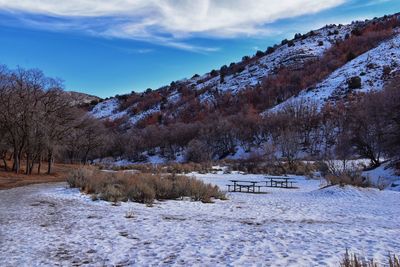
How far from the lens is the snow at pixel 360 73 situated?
73375mm

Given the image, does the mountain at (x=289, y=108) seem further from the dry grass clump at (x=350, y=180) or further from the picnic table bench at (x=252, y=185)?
the picnic table bench at (x=252, y=185)

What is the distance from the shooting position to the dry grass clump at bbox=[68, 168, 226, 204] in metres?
17.8

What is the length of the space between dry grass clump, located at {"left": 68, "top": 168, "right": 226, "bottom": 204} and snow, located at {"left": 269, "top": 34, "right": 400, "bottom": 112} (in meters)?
58.0

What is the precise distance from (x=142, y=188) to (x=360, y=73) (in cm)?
Answer: 6879

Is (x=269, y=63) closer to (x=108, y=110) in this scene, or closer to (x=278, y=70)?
(x=278, y=70)

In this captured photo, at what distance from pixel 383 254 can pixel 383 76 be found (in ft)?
235

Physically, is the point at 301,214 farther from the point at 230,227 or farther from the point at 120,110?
the point at 120,110

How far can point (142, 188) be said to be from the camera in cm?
1834

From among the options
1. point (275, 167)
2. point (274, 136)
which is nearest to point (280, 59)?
point (274, 136)

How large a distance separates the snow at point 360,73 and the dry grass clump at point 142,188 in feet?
190

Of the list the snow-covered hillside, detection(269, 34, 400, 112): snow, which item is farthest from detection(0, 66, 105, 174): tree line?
the snow-covered hillside

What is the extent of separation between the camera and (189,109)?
356 ft

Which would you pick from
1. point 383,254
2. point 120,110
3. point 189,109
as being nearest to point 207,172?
point 383,254

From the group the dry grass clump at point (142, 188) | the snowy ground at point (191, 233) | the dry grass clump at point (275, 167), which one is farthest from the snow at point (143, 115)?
the snowy ground at point (191, 233)
